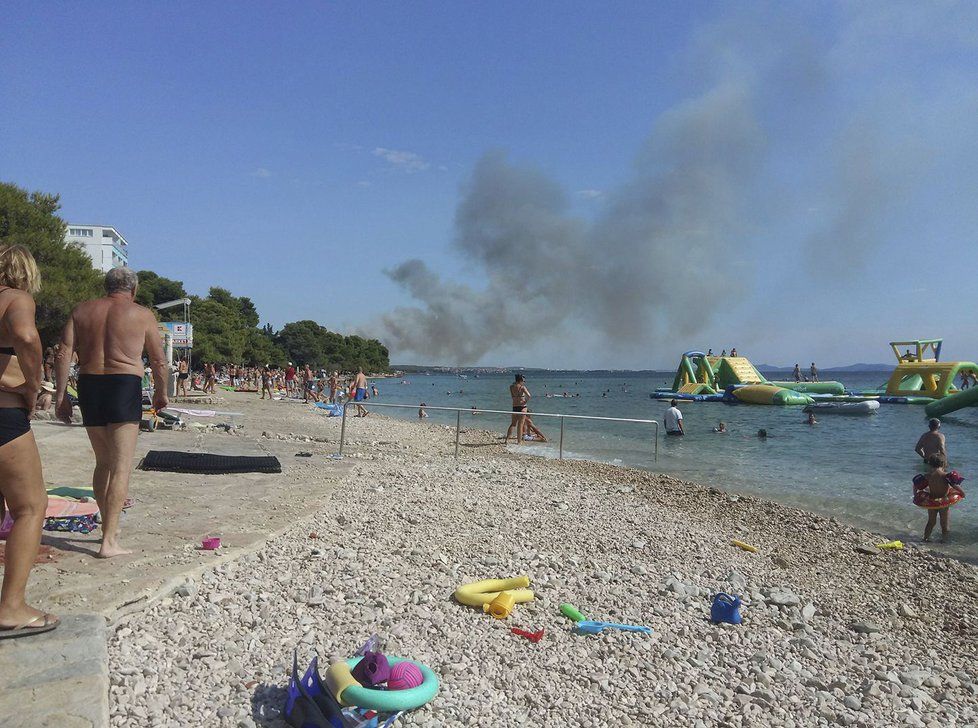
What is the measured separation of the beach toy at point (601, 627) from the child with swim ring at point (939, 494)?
21.4ft

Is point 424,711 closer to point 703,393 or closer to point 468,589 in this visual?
point 468,589

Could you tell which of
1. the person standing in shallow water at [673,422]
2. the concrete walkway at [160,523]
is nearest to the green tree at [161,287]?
the person standing in shallow water at [673,422]

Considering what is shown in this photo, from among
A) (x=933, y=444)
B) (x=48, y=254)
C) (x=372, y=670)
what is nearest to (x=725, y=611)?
(x=372, y=670)

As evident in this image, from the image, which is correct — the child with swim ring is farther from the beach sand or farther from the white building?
the white building

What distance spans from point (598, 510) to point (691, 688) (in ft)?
14.1

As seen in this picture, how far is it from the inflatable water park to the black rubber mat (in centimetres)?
3665

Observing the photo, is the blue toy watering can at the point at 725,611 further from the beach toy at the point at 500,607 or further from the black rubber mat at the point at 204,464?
the black rubber mat at the point at 204,464

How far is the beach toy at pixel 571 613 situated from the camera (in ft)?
14.4

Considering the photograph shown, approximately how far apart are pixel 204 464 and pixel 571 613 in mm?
5262

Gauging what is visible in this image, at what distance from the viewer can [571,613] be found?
174 inches

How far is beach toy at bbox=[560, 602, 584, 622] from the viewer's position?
440cm

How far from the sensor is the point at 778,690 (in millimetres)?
3777

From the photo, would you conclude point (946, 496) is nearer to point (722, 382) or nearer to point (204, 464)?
point (204, 464)

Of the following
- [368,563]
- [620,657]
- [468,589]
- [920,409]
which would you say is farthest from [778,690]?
[920,409]
